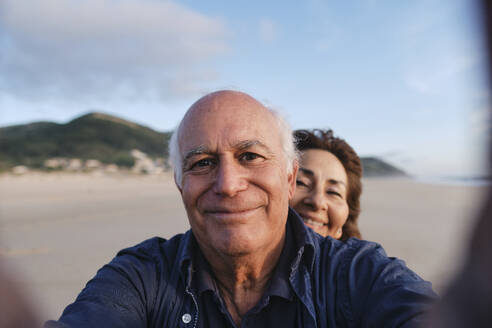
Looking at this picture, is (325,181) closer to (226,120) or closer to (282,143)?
(282,143)

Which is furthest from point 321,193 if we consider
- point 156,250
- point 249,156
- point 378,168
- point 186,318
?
point 378,168

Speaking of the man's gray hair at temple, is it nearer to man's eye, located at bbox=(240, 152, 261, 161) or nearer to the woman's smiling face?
man's eye, located at bbox=(240, 152, 261, 161)

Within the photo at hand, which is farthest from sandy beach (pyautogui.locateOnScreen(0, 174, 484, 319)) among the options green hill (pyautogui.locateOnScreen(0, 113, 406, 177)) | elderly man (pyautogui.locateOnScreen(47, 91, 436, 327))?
green hill (pyautogui.locateOnScreen(0, 113, 406, 177))

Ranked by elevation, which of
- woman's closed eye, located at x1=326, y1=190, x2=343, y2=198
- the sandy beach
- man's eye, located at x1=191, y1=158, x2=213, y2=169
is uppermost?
man's eye, located at x1=191, y1=158, x2=213, y2=169

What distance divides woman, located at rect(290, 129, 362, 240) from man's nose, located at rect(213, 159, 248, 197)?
136 centimetres

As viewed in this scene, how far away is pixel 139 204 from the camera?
13.4 metres

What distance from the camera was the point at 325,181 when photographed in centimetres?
329

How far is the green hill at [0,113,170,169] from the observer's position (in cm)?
4728

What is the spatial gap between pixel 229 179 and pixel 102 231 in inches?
297

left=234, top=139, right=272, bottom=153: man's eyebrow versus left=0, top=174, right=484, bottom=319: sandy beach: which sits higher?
left=234, top=139, right=272, bottom=153: man's eyebrow

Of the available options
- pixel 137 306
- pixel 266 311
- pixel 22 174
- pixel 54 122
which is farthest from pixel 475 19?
pixel 54 122

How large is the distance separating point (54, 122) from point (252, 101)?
88.5 m

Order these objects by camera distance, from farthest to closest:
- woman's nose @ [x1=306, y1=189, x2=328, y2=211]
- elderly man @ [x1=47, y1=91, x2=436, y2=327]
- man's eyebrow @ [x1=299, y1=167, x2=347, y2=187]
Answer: man's eyebrow @ [x1=299, y1=167, x2=347, y2=187] < woman's nose @ [x1=306, y1=189, x2=328, y2=211] < elderly man @ [x1=47, y1=91, x2=436, y2=327]

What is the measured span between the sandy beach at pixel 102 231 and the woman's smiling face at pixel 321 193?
1.14 meters
